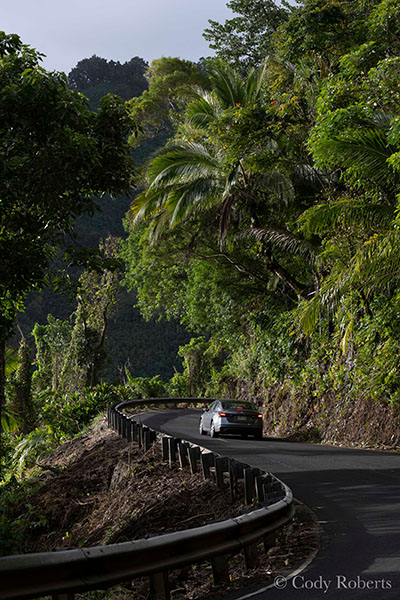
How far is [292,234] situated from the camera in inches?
883

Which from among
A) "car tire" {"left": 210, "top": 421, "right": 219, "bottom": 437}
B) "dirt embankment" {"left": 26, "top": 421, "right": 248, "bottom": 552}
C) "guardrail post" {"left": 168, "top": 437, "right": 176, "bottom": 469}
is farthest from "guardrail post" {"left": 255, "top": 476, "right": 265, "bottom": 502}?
"car tire" {"left": 210, "top": 421, "right": 219, "bottom": 437}

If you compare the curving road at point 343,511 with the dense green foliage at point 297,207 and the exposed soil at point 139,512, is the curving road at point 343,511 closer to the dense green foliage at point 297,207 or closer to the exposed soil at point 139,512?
the exposed soil at point 139,512

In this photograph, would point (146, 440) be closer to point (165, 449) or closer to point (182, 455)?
point (165, 449)

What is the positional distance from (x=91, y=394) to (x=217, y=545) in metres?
30.5

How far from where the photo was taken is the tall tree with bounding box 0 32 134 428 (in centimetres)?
1035

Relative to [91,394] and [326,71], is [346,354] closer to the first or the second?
[326,71]

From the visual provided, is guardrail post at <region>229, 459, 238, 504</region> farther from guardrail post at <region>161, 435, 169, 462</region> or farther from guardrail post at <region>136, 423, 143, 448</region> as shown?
guardrail post at <region>136, 423, 143, 448</region>

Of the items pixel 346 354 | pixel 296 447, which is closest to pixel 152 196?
pixel 346 354

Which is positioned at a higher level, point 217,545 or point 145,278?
point 145,278

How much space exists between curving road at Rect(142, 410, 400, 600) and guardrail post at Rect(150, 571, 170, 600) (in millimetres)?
689

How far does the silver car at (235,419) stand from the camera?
2023 cm

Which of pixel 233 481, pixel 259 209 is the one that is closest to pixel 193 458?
pixel 233 481

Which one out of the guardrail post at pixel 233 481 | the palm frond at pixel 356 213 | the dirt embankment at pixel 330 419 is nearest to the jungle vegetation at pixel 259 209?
the palm frond at pixel 356 213
